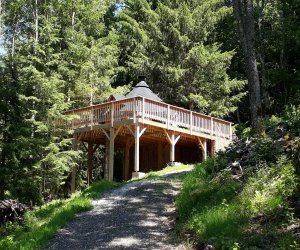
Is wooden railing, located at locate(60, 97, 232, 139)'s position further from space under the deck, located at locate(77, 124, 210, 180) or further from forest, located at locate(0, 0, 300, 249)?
forest, located at locate(0, 0, 300, 249)

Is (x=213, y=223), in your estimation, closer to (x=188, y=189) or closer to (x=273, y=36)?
(x=188, y=189)

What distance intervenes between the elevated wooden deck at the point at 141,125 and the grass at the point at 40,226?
6.13m

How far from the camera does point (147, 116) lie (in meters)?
18.3

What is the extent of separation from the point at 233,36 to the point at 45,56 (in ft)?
45.6

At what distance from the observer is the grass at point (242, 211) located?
19.0ft

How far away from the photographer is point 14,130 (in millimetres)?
14086

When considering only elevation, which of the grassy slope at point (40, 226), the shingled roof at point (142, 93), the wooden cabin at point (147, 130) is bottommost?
the grassy slope at point (40, 226)

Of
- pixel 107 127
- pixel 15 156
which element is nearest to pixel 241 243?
pixel 15 156

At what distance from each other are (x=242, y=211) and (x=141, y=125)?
1187 cm

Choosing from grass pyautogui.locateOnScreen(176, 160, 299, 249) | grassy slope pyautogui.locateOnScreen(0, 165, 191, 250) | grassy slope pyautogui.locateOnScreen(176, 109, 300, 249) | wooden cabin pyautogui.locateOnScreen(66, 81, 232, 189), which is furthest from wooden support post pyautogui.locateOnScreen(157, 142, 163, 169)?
grass pyautogui.locateOnScreen(176, 160, 299, 249)

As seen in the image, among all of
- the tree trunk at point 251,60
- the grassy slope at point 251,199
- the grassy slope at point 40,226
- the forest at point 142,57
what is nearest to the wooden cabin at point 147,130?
the forest at point 142,57

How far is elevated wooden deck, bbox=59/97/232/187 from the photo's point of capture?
59.6 ft

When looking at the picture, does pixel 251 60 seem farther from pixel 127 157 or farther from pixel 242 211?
pixel 127 157

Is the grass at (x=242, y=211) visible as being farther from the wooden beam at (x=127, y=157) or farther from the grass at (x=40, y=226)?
the wooden beam at (x=127, y=157)
